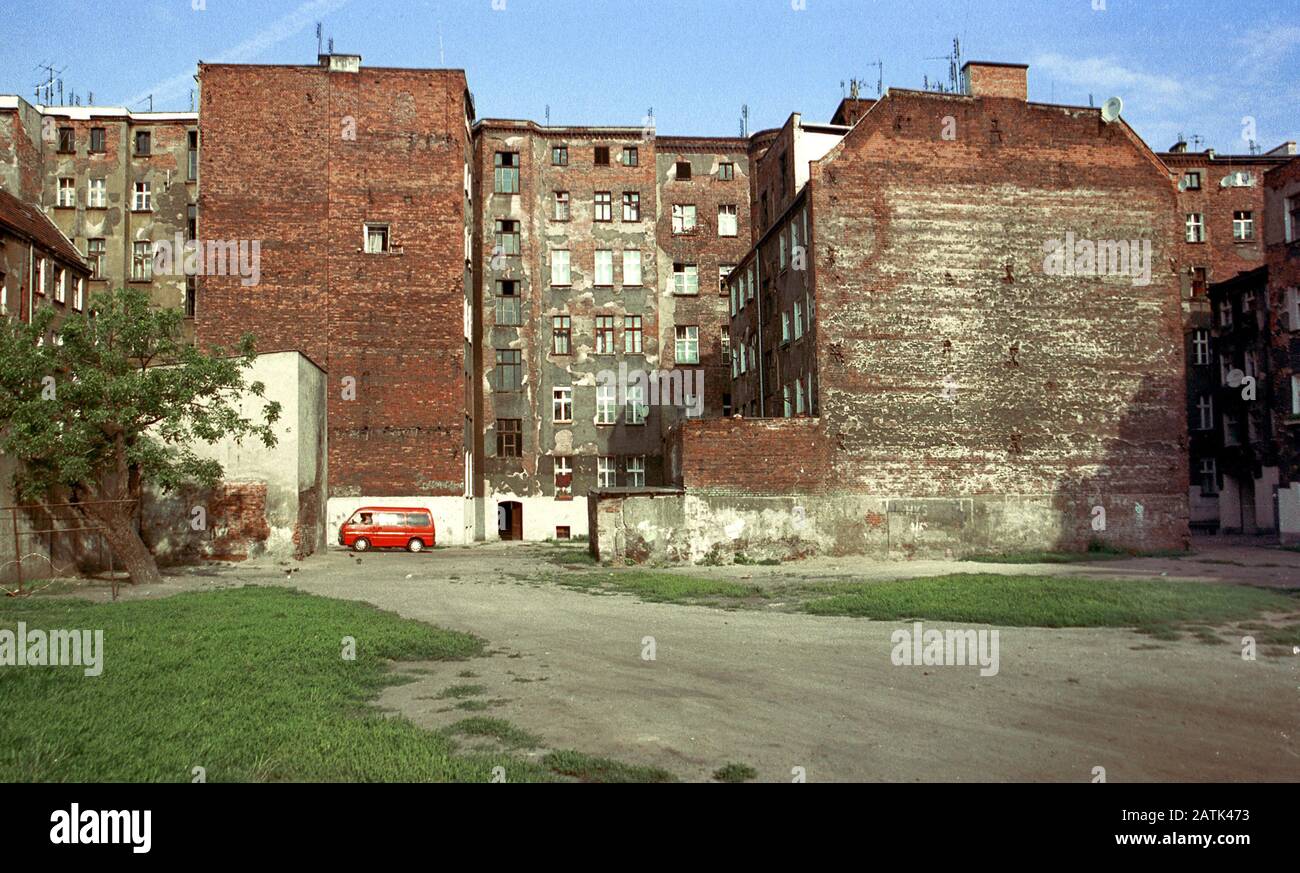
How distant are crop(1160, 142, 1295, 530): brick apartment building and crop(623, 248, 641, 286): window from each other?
28503 millimetres

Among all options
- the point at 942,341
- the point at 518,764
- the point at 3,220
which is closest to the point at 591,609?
the point at 518,764

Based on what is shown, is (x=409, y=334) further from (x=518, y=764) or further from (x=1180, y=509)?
(x=518, y=764)

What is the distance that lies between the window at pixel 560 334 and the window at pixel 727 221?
392 inches

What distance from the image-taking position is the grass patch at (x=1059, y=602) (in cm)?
1536

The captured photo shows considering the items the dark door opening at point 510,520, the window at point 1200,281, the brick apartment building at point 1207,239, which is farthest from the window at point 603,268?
the window at point 1200,281

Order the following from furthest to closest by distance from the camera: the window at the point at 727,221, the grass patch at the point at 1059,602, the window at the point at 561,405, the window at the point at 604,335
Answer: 1. the window at the point at 727,221
2. the window at the point at 604,335
3. the window at the point at 561,405
4. the grass patch at the point at 1059,602

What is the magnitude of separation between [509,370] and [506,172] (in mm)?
10467

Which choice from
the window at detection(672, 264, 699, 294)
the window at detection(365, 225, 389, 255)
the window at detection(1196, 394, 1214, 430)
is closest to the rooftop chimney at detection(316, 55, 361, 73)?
the window at detection(365, 225, 389, 255)

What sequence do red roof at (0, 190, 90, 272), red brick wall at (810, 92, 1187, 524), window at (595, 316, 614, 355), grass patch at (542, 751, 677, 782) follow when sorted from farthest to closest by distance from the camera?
1. window at (595, 316, 614, 355)
2. red roof at (0, 190, 90, 272)
3. red brick wall at (810, 92, 1187, 524)
4. grass patch at (542, 751, 677, 782)

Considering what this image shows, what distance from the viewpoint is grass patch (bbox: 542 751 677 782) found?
22.7 ft

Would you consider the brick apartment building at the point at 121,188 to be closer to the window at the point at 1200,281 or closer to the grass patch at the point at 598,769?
the grass patch at the point at 598,769

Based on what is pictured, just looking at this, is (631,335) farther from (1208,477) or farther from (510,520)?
(1208,477)

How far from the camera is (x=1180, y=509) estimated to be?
98.2 feet

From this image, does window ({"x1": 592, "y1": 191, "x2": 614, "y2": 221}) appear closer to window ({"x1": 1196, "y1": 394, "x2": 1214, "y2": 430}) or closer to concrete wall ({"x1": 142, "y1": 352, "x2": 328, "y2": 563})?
concrete wall ({"x1": 142, "y1": 352, "x2": 328, "y2": 563})
